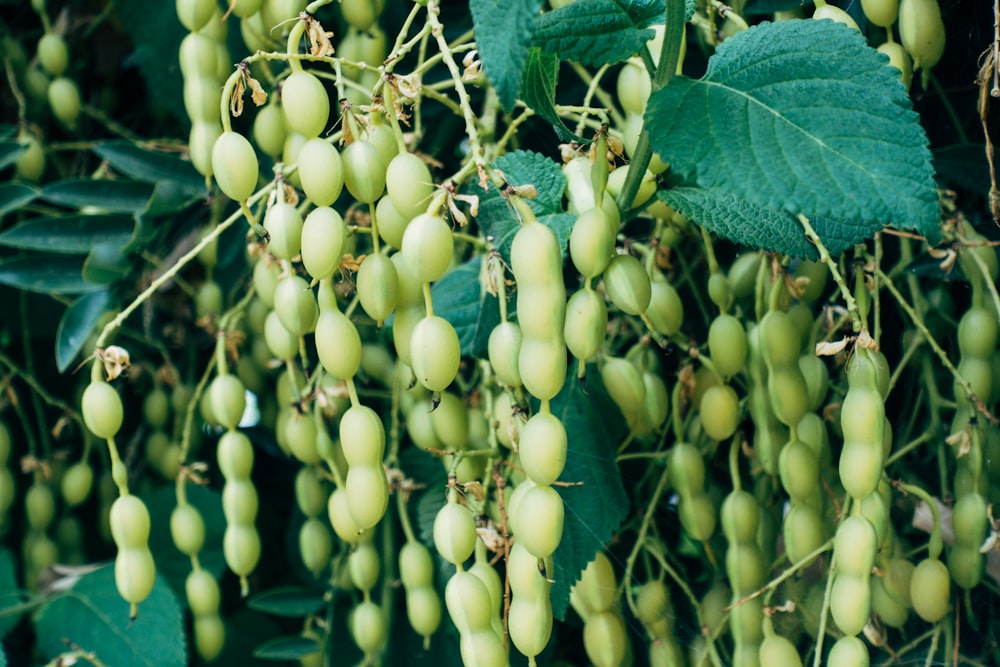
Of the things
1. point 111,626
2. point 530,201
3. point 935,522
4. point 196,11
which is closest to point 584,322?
point 530,201

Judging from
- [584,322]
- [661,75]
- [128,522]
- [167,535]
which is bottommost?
[167,535]

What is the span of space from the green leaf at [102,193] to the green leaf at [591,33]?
56 centimetres

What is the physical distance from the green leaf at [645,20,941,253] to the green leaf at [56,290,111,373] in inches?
24.5

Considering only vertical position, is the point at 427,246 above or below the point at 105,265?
above

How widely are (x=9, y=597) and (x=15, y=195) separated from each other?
0.41m

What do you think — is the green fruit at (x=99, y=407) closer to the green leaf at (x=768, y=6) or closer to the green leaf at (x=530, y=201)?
the green leaf at (x=530, y=201)

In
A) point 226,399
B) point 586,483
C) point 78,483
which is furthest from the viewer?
point 78,483

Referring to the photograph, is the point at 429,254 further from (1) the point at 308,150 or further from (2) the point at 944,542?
A: (2) the point at 944,542

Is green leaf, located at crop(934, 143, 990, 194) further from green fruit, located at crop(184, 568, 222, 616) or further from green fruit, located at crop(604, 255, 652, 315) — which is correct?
green fruit, located at crop(184, 568, 222, 616)

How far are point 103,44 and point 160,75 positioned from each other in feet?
0.85

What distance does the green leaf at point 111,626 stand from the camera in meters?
0.93

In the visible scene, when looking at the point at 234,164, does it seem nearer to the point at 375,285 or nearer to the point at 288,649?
the point at 375,285

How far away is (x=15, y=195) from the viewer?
40.8 inches

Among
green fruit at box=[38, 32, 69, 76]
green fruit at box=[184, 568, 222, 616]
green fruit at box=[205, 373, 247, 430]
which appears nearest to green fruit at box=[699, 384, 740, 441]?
green fruit at box=[205, 373, 247, 430]
